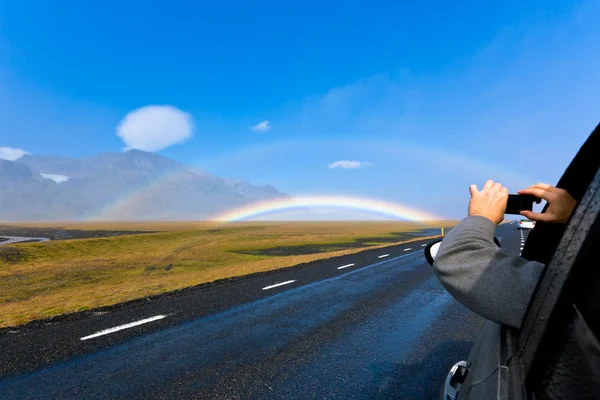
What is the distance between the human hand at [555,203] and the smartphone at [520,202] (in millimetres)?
58

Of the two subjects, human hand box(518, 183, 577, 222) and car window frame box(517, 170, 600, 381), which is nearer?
car window frame box(517, 170, 600, 381)

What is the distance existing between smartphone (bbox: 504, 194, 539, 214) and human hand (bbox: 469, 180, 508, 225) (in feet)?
0.09

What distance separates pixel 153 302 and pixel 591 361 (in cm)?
808

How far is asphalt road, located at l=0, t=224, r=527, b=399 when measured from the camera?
348cm

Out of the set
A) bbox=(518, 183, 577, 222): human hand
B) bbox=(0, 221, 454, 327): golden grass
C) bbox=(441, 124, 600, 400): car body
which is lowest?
bbox=(0, 221, 454, 327): golden grass

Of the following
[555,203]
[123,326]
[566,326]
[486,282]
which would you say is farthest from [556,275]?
[123,326]

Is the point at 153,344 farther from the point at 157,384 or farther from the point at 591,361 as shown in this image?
the point at 591,361

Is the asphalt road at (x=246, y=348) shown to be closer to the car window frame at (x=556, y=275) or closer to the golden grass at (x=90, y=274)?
the golden grass at (x=90, y=274)

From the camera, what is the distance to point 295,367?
396 cm

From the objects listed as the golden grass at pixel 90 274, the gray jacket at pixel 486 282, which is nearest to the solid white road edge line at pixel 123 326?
the golden grass at pixel 90 274

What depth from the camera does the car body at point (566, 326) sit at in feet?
2.63

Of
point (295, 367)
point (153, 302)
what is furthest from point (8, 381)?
point (153, 302)

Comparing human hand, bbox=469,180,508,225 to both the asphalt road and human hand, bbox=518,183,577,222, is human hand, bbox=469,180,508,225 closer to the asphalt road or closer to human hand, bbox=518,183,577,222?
human hand, bbox=518,183,577,222

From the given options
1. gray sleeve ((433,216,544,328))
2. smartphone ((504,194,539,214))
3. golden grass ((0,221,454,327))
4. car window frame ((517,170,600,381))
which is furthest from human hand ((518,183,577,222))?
golden grass ((0,221,454,327))
